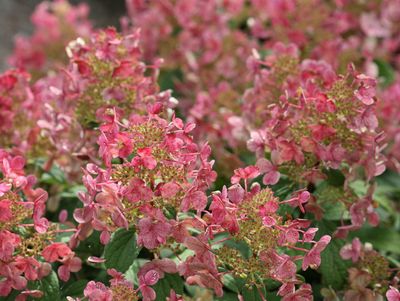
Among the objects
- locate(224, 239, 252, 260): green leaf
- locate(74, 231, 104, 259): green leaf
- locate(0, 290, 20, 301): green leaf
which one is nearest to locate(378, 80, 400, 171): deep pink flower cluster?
locate(224, 239, 252, 260): green leaf

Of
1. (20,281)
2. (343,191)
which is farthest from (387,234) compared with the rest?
(20,281)

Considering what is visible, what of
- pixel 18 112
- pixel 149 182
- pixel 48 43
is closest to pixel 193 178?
pixel 149 182

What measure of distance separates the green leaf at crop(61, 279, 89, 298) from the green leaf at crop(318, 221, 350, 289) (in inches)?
16.2

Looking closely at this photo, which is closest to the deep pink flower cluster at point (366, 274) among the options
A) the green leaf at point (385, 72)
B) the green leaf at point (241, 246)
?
the green leaf at point (241, 246)

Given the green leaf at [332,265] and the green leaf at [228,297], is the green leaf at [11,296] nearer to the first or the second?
the green leaf at [228,297]

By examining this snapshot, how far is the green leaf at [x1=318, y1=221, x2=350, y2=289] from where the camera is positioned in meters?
1.27

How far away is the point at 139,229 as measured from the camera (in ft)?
3.47

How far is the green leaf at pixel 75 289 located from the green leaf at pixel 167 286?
14cm

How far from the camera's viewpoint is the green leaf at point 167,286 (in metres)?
1.12

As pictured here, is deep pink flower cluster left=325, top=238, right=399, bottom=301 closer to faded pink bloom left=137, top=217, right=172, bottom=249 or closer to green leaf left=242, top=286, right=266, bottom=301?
green leaf left=242, top=286, right=266, bottom=301

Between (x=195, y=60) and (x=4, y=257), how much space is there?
1.10m

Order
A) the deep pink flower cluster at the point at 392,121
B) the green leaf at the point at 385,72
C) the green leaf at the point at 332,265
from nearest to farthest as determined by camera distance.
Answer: the green leaf at the point at 332,265, the deep pink flower cluster at the point at 392,121, the green leaf at the point at 385,72

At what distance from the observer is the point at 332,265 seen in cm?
127

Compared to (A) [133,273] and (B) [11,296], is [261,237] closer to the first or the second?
(A) [133,273]
